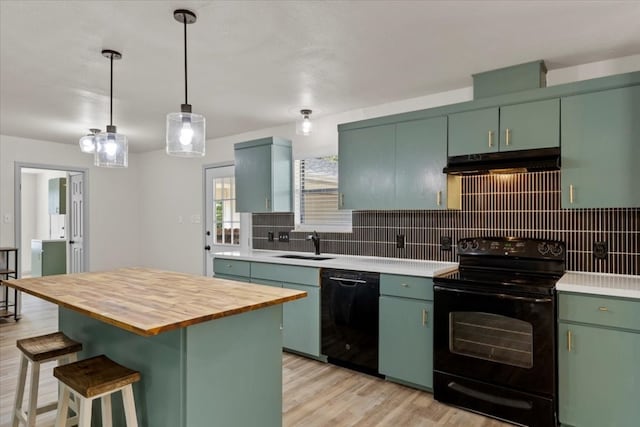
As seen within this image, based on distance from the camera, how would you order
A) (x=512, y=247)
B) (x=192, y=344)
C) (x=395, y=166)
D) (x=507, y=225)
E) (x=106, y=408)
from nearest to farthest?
(x=192, y=344), (x=106, y=408), (x=512, y=247), (x=507, y=225), (x=395, y=166)

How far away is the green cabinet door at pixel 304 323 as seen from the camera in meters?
3.40

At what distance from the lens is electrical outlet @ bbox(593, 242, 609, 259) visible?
2.60 m

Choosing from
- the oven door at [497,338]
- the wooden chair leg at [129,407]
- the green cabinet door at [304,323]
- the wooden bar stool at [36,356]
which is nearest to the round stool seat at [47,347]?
the wooden bar stool at [36,356]

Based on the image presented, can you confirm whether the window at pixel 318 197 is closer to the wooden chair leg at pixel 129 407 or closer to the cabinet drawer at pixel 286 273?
the cabinet drawer at pixel 286 273

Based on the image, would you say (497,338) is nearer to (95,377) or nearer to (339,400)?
(339,400)

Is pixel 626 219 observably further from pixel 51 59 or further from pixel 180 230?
pixel 180 230

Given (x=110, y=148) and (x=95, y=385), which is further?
(x=110, y=148)

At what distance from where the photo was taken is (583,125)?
8.01 feet

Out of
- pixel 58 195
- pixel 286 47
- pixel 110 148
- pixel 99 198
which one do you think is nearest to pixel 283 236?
pixel 110 148

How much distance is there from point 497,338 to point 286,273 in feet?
6.07

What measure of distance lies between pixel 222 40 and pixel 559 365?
2.82 meters

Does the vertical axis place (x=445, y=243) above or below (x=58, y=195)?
below

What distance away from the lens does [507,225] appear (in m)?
2.99

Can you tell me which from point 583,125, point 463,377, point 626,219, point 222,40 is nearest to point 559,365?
point 463,377
